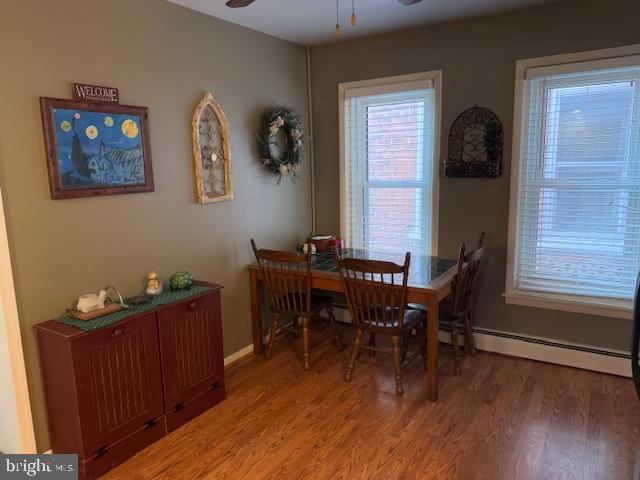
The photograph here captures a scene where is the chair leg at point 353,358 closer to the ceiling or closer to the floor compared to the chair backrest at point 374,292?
closer to the floor

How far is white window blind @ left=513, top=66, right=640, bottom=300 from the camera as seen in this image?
2.79m

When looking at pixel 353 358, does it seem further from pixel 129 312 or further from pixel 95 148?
pixel 95 148

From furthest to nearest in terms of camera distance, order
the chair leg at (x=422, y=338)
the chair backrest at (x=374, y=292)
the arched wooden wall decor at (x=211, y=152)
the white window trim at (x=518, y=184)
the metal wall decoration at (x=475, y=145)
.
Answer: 1. the metal wall decoration at (x=475, y=145)
2. the chair leg at (x=422, y=338)
3. the arched wooden wall decor at (x=211, y=152)
4. the white window trim at (x=518, y=184)
5. the chair backrest at (x=374, y=292)

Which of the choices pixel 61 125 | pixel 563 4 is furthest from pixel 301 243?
pixel 563 4

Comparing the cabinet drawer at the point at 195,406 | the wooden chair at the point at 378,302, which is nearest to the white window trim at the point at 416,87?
the wooden chair at the point at 378,302

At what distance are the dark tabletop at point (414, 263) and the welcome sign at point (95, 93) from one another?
1.64 meters

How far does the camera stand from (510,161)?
312 centimetres

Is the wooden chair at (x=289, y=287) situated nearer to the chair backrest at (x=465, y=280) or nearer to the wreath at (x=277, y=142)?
the wreath at (x=277, y=142)

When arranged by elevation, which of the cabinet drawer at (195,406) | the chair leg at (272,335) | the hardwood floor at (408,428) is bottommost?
the hardwood floor at (408,428)

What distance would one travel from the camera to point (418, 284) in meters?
2.73

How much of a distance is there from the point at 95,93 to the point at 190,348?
4.74ft

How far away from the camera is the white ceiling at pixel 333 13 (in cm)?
280

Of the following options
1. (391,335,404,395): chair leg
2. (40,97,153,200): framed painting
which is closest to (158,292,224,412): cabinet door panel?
(40,97,153,200): framed painting

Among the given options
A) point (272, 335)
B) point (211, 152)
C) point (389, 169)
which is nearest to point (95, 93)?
point (211, 152)
